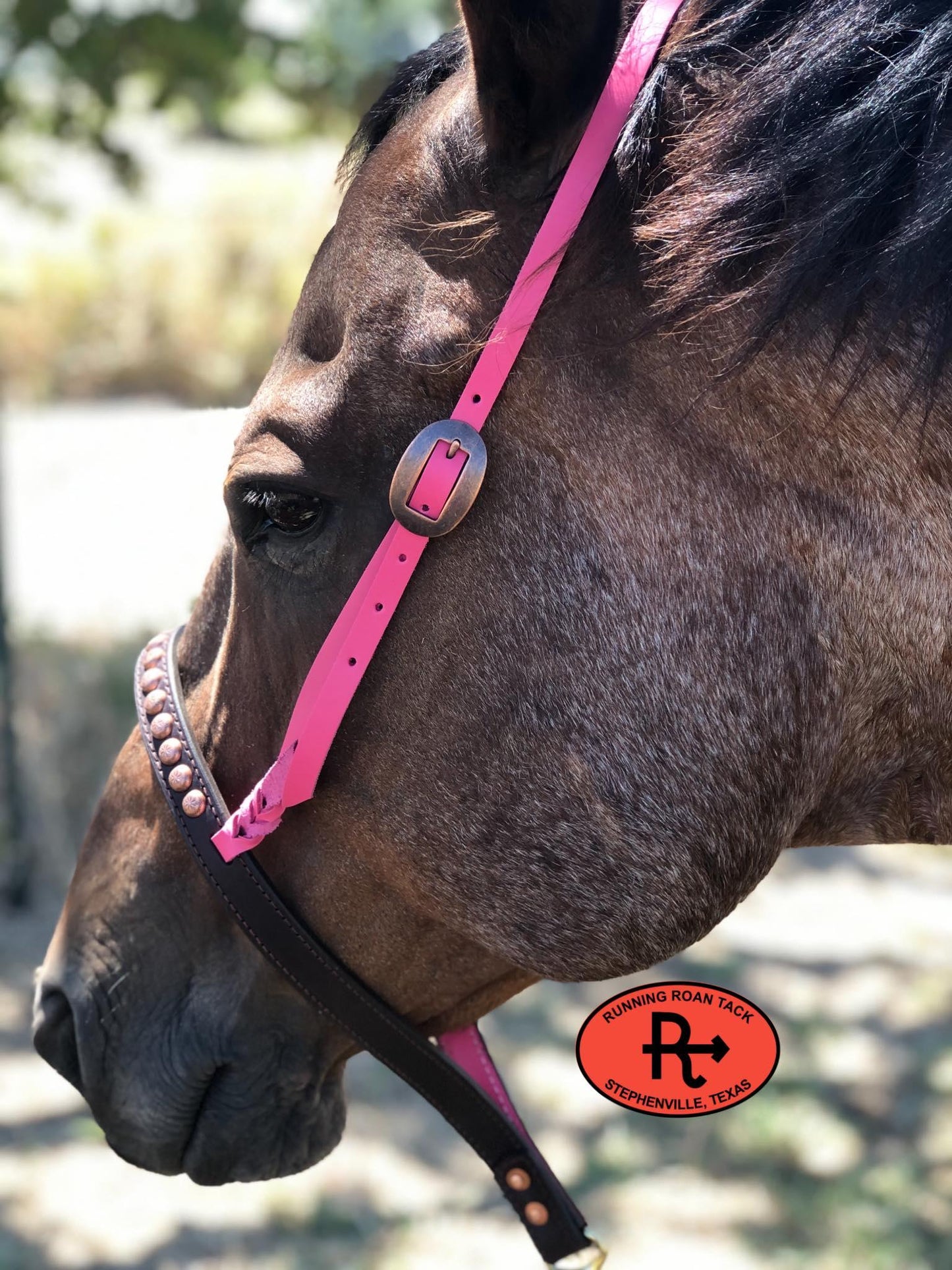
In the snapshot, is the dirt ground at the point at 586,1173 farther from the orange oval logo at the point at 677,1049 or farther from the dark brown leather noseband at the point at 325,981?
the orange oval logo at the point at 677,1049

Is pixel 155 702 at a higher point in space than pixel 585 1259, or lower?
Result: higher

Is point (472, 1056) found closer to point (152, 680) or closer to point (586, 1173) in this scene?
point (152, 680)

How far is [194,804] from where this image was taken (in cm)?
165

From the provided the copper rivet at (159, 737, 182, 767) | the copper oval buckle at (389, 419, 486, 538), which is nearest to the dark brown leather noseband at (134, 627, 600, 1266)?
the copper rivet at (159, 737, 182, 767)

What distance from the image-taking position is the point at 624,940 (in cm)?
144

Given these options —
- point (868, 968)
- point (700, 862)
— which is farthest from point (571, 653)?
point (868, 968)

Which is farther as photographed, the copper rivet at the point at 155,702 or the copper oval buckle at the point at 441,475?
the copper rivet at the point at 155,702

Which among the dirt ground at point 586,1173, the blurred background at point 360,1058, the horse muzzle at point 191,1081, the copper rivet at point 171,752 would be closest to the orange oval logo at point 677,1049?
the horse muzzle at point 191,1081

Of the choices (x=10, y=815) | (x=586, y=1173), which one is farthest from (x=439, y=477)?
(x=10, y=815)

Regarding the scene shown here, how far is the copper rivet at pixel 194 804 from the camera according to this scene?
5.41 ft

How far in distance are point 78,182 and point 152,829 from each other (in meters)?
16.3

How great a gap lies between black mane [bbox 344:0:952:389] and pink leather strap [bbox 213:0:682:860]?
0.11 ft

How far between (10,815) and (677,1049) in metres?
4.47

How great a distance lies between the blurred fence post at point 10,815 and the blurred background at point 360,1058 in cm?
1
